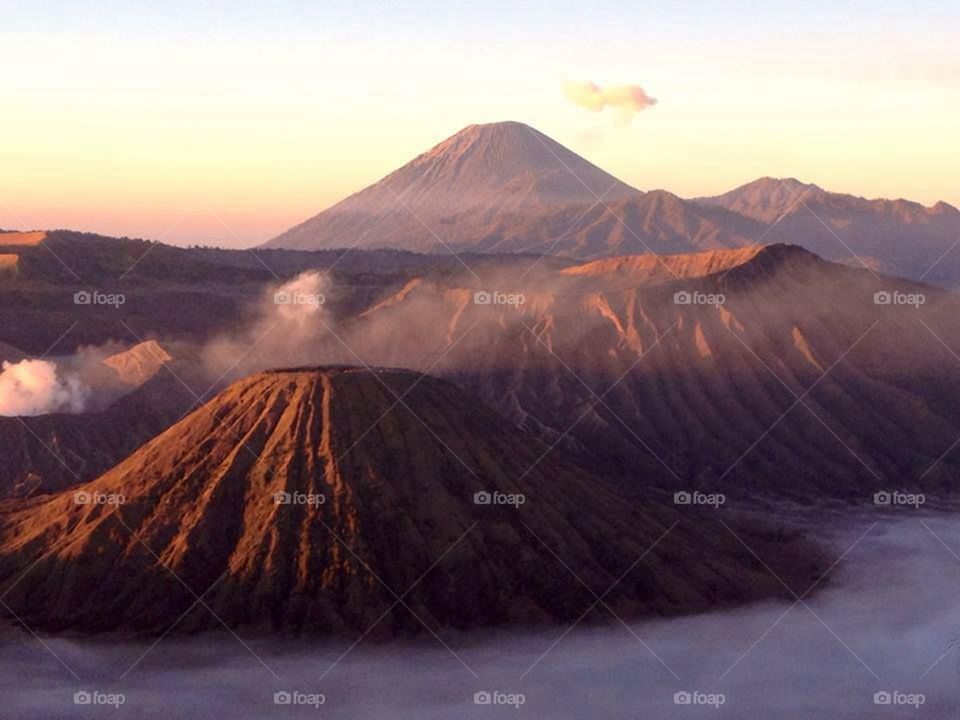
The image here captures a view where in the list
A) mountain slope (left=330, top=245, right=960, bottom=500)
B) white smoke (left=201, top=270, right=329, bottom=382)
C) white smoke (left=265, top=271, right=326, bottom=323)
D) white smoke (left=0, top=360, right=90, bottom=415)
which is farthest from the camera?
white smoke (left=265, top=271, right=326, bottom=323)

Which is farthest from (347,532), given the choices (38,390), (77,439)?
(38,390)

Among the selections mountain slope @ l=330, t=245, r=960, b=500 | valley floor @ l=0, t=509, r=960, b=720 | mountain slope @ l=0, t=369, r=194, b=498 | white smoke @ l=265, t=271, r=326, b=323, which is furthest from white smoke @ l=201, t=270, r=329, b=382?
valley floor @ l=0, t=509, r=960, b=720

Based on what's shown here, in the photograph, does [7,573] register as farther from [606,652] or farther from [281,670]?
[606,652]

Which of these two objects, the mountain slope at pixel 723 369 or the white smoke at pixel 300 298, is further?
the white smoke at pixel 300 298

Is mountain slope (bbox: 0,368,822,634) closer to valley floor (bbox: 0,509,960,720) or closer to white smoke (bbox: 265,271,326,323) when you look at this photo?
valley floor (bbox: 0,509,960,720)

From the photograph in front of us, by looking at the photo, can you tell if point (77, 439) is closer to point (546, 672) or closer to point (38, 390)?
point (38, 390)

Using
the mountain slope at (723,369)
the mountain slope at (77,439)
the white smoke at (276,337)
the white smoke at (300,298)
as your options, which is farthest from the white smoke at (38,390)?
the white smoke at (300,298)

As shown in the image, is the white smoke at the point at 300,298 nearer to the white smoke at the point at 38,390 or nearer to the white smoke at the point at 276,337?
the white smoke at the point at 276,337
